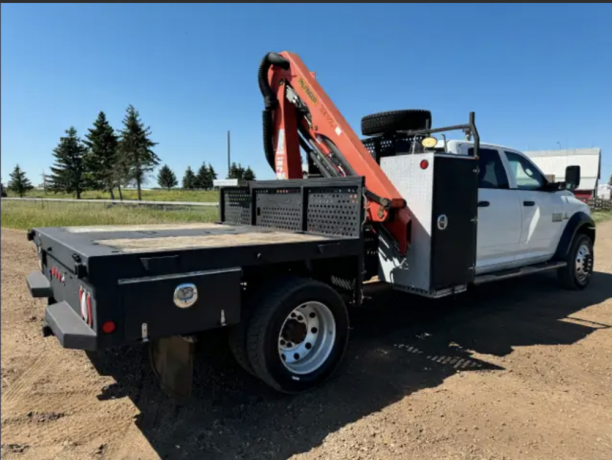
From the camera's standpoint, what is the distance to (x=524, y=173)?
20.6 ft

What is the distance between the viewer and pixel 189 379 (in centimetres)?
297

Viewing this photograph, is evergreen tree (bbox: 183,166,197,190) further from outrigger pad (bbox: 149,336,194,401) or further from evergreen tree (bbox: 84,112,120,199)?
outrigger pad (bbox: 149,336,194,401)

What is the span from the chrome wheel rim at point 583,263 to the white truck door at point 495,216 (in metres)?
1.96

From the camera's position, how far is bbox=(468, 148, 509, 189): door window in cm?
552

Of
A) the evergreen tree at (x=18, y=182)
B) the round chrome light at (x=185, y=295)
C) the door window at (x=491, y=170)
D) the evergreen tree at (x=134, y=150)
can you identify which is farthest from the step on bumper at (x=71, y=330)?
the evergreen tree at (x=18, y=182)

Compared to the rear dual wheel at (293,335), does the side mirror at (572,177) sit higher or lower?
higher

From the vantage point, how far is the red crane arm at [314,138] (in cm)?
455

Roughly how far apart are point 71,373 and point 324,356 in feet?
7.15

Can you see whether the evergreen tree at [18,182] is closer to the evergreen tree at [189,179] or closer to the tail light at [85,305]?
the evergreen tree at [189,179]

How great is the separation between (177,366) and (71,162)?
201 ft

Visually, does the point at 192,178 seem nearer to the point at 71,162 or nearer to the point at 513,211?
the point at 71,162

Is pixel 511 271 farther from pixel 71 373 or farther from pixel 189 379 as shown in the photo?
pixel 71 373

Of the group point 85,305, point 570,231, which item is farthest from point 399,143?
point 85,305

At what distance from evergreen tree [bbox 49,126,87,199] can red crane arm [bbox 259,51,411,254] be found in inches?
2160
